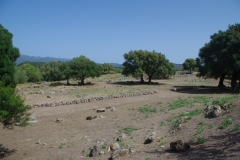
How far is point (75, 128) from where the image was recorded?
51.2ft

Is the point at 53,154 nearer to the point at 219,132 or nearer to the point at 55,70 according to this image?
the point at 219,132

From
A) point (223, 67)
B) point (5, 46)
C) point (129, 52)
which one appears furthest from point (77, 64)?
point (223, 67)

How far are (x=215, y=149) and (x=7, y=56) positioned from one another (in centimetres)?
1907

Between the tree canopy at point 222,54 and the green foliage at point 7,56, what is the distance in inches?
1019

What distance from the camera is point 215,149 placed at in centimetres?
816

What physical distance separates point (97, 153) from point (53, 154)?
101 inches

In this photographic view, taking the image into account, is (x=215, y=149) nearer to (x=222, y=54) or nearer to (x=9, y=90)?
(x=9, y=90)

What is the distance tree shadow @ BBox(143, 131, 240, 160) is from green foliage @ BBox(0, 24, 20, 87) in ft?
52.2

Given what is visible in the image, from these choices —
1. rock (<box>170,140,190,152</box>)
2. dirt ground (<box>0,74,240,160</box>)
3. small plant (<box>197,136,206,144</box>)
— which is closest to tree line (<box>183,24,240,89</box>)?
dirt ground (<box>0,74,240,160</box>)

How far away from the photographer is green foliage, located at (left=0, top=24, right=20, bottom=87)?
18.4 metres

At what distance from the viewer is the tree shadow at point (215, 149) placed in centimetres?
753

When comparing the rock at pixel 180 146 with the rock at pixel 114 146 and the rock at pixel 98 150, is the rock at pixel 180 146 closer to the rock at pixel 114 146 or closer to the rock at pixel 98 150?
the rock at pixel 114 146

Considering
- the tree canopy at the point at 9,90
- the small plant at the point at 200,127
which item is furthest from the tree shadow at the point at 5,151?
the small plant at the point at 200,127

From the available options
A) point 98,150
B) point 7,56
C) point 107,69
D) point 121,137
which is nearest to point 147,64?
point 7,56
